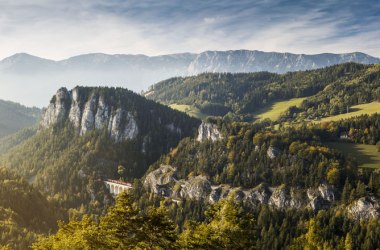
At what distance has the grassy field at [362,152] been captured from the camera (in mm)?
167238

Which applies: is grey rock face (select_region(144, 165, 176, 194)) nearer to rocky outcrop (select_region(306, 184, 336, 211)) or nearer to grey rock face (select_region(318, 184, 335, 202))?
rocky outcrop (select_region(306, 184, 336, 211))

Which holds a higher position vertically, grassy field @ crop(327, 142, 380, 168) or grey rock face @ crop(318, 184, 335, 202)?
grassy field @ crop(327, 142, 380, 168)

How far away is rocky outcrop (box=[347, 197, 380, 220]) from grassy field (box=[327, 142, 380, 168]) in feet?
88.9

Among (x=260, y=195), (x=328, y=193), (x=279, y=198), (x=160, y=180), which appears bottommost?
(x=279, y=198)

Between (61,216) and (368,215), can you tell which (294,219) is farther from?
(61,216)

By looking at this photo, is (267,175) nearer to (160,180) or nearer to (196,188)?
(196,188)

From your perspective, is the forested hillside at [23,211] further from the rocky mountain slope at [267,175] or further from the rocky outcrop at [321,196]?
the rocky outcrop at [321,196]

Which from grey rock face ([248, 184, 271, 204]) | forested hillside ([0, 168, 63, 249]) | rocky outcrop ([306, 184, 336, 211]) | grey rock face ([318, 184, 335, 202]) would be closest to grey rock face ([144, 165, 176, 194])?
forested hillside ([0, 168, 63, 249])

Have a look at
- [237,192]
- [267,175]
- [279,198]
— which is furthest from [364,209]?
[237,192]

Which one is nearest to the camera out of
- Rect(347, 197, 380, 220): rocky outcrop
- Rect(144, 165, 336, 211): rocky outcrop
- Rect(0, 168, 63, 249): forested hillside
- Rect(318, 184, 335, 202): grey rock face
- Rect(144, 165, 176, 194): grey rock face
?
Rect(347, 197, 380, 220): rocky outcrop

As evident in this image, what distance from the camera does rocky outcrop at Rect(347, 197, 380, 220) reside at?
13638 centimetres

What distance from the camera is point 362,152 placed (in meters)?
181

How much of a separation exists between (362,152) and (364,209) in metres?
49.7

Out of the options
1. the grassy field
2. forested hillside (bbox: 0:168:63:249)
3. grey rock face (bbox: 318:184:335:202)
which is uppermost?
the grassy field
